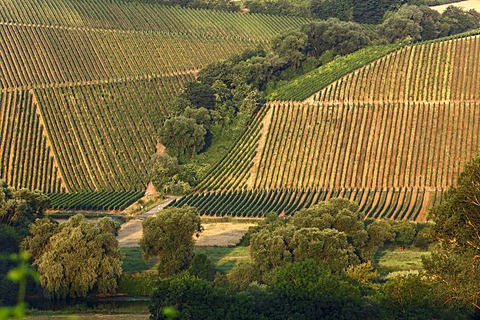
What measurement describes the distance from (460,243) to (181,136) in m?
58.1

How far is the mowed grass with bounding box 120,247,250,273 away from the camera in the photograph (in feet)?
223

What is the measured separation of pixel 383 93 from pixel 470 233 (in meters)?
58.9

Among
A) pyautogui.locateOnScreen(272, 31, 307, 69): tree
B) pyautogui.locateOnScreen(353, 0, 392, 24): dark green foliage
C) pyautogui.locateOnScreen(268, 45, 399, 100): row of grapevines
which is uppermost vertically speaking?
pyautogui.locateOnScreen(353, 0, 392, 24): dark green foliage

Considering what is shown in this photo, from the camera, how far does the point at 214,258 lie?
233 ft

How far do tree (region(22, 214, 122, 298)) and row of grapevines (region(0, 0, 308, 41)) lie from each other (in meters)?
62.0

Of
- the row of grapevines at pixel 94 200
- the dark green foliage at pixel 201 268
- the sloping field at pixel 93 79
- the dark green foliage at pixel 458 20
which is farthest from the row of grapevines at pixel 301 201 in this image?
the dark green foliage at pixel 458 20

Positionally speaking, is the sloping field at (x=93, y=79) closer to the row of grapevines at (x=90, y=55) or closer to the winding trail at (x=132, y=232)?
the row of grapevines at (x=90, y=55)

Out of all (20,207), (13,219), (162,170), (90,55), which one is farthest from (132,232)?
(90,55)

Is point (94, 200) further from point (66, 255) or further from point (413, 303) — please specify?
point (413, 303)

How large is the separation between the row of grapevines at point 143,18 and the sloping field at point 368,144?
30.7m

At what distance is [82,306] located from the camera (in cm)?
5844

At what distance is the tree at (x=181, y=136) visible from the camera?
103688 mm

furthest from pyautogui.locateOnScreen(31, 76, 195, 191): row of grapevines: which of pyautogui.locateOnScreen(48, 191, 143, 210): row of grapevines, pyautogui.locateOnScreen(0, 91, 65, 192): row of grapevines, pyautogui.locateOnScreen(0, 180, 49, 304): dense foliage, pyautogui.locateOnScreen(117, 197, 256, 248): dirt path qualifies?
pyautogui.locateOnScreen(0, 180, 49, 304): dense foliage

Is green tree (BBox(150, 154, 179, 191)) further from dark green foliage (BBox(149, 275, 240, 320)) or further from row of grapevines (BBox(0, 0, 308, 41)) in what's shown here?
dark green foliage (BBox(149, 275, 240, 320))
